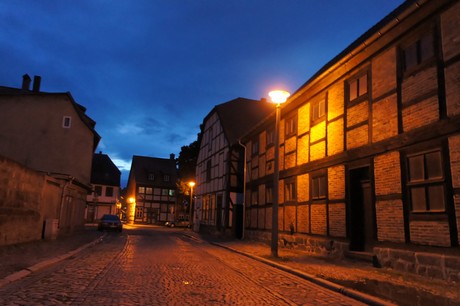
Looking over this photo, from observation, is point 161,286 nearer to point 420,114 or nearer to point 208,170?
point 420,114

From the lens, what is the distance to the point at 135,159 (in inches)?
2657

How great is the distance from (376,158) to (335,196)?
2651 millimetres

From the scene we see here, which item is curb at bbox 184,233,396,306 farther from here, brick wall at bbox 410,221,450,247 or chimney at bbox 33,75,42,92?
chimney at bbox 33,75,42,92

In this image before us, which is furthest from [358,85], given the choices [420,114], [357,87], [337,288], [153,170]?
[153,170]

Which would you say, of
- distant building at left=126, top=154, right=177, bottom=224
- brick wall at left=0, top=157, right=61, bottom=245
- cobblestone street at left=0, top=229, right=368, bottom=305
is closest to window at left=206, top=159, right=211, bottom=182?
brick wall at left=0, top=157, right=61, bottom=245

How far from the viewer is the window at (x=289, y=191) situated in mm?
17125

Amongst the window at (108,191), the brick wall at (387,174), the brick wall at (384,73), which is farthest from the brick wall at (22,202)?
the window at (108,191)

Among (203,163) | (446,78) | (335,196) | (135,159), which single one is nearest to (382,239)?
(335,196)

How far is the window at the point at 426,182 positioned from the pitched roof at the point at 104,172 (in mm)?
55646

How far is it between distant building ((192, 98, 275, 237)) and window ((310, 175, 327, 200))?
10.6 metres

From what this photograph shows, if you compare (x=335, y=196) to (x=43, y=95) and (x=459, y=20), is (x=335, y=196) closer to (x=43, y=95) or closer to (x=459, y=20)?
(x=459, y=20)

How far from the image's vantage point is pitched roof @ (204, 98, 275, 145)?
95.9ft

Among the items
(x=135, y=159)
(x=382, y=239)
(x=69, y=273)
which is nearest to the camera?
(x=69, y=273)

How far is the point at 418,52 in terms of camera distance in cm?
997
